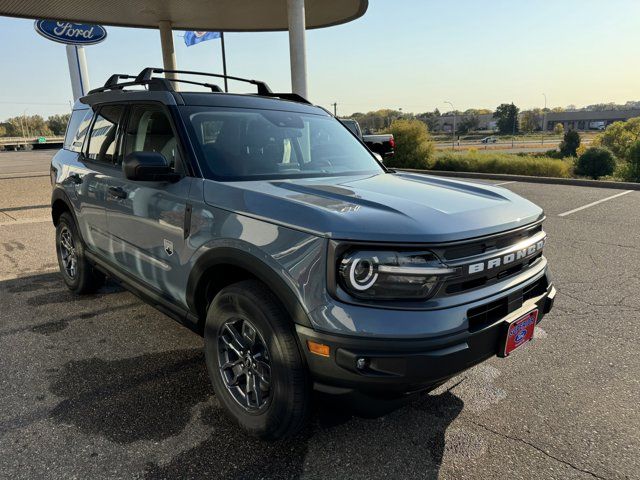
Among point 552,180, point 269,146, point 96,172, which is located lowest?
point 552,180

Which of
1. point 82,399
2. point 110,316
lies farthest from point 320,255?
point 110,316

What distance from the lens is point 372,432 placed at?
2.58 m

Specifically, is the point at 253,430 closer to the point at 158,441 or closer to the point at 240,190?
the point at 158,441

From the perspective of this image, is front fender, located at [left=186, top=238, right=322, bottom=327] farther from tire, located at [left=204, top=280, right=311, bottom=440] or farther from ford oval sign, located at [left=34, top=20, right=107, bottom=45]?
ford oval sign, located at [left=34, top=20, right=107, bottom=45]

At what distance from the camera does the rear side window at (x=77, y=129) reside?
4.34 meters

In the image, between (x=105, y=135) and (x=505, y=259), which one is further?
(x=105, y=135)

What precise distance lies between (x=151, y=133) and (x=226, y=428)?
2.05 meters

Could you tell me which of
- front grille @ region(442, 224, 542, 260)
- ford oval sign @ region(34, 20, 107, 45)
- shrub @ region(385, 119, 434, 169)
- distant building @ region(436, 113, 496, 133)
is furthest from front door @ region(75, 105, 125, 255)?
distant building @ region(436, 113, 496, 133)

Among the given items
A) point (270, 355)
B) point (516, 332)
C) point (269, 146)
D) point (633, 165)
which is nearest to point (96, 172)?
point (269, 146)

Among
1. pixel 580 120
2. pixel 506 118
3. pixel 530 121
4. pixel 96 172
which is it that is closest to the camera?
pixel 96 172

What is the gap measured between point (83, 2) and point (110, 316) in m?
10.9

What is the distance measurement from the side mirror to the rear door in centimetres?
13

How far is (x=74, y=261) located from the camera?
4.61 metres

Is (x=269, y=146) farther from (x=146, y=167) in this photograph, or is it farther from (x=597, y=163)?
(x=597, y=163)
